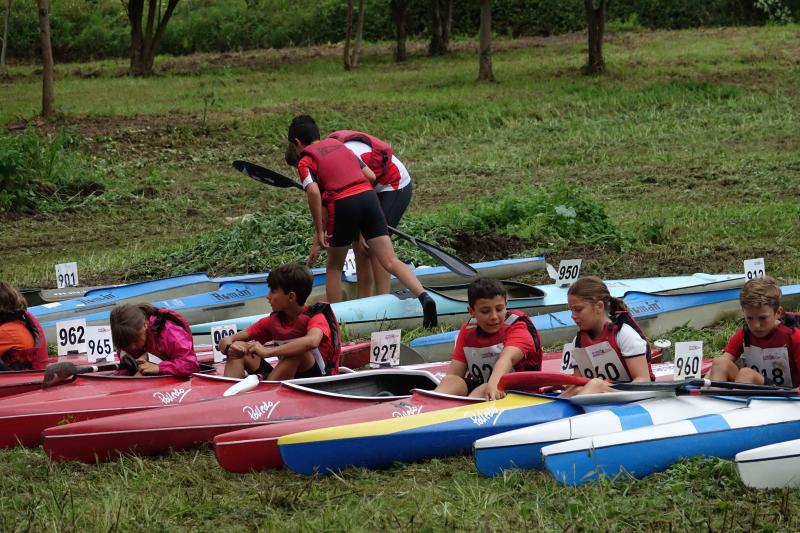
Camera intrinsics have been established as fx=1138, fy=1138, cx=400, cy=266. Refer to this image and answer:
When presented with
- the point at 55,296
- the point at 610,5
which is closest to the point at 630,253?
the point at 55,296

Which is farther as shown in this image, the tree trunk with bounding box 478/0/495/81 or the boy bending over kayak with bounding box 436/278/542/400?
the tree trunk with bounding box 478/0/495/81

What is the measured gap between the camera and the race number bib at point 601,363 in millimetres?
5594

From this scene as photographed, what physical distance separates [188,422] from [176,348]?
837mm

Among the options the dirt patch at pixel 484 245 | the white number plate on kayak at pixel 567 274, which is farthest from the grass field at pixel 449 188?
the white number plate on kayak at pixel 567 274

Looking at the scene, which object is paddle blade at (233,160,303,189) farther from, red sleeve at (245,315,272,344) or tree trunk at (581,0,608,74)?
tree trunk at (581,0,608,74)

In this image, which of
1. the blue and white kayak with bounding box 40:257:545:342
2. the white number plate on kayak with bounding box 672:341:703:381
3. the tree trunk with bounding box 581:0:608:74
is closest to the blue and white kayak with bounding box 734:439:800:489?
the white number plate on kayak with bounding box 672:341:703:381

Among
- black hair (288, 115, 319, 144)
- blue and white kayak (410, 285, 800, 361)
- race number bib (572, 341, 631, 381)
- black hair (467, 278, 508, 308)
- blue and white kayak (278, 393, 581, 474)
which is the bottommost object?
blue and white kayak (410, 285, 800, 361)

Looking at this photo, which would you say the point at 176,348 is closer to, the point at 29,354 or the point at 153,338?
the point at 153,338

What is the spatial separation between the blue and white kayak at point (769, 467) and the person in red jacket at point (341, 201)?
4.02 meters

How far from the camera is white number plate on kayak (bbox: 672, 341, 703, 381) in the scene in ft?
19.6

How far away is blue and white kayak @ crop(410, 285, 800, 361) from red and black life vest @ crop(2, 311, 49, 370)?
→ 7.75ft

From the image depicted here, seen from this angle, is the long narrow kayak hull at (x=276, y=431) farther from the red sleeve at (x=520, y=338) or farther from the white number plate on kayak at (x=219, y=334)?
the white number plate on kayak at (x=219, y=334)

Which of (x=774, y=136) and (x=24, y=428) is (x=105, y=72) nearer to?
(x=774, y=136)

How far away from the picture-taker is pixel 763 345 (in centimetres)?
564
